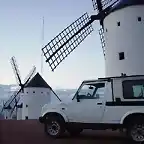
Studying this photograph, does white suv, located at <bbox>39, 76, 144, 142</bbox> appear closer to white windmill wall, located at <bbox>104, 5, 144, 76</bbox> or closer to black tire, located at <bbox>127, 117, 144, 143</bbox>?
black tire, located at <bbox>127, 117, 144, 143</bbox>

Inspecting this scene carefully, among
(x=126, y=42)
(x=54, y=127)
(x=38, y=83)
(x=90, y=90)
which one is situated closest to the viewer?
(x=90, y=90)

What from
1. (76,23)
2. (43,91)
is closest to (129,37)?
(76,23)

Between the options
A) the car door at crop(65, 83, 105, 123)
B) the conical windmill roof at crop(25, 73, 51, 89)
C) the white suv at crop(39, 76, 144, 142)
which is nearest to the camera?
the white suv at crop(39, 76, 144, 142)

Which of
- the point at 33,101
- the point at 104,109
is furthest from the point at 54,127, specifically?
the point at 33,101

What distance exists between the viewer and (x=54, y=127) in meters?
9.80

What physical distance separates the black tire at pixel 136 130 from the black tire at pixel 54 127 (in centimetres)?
250

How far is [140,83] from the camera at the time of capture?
873cm

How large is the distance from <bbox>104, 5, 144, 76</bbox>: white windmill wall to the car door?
11.2 metres

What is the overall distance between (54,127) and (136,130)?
301cm

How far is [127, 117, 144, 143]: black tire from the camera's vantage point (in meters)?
8.40

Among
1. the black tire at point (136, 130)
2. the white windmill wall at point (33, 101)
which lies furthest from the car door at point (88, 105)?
→ the white windmill wall at point (33, 101)

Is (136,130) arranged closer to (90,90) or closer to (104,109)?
(104,109)

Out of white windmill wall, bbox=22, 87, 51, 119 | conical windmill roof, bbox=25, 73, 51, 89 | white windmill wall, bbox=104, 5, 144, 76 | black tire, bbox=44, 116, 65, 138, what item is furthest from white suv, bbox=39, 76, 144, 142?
conical windmill roof, bbox=25, 73, 51, 89

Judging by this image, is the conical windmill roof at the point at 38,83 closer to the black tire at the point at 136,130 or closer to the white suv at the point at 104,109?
the white suv at the point at 104,109
